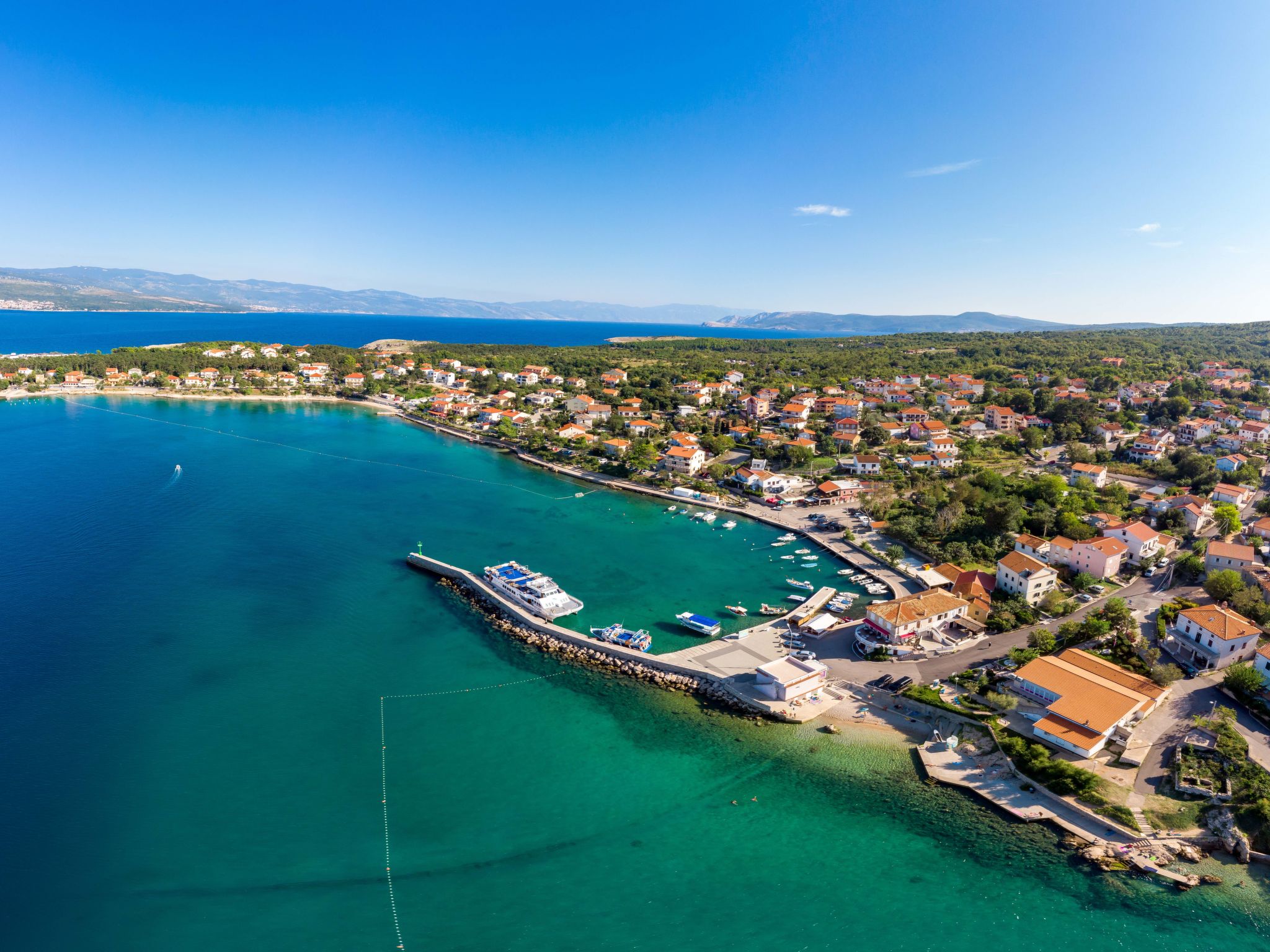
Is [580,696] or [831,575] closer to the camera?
[580,696]

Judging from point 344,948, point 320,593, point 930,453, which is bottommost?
point 344,948

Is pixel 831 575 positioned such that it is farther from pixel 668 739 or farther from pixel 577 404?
pixel 577 404

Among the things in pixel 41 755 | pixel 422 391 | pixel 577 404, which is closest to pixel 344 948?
pixel 41 755

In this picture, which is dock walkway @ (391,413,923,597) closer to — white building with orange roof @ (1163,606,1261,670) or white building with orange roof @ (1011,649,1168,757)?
white building with orange roof @ (1011,649,1168,757)

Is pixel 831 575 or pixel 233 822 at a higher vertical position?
pixel 831 575

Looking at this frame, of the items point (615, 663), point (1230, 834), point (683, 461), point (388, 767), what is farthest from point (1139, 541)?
point (388, 767)

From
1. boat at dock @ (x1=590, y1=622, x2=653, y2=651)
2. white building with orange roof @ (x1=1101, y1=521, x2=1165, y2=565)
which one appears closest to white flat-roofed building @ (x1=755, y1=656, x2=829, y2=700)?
boat at dock @ (x1=590, y1=622, x2=653, y2=651)

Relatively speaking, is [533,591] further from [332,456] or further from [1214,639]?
[332,456]
